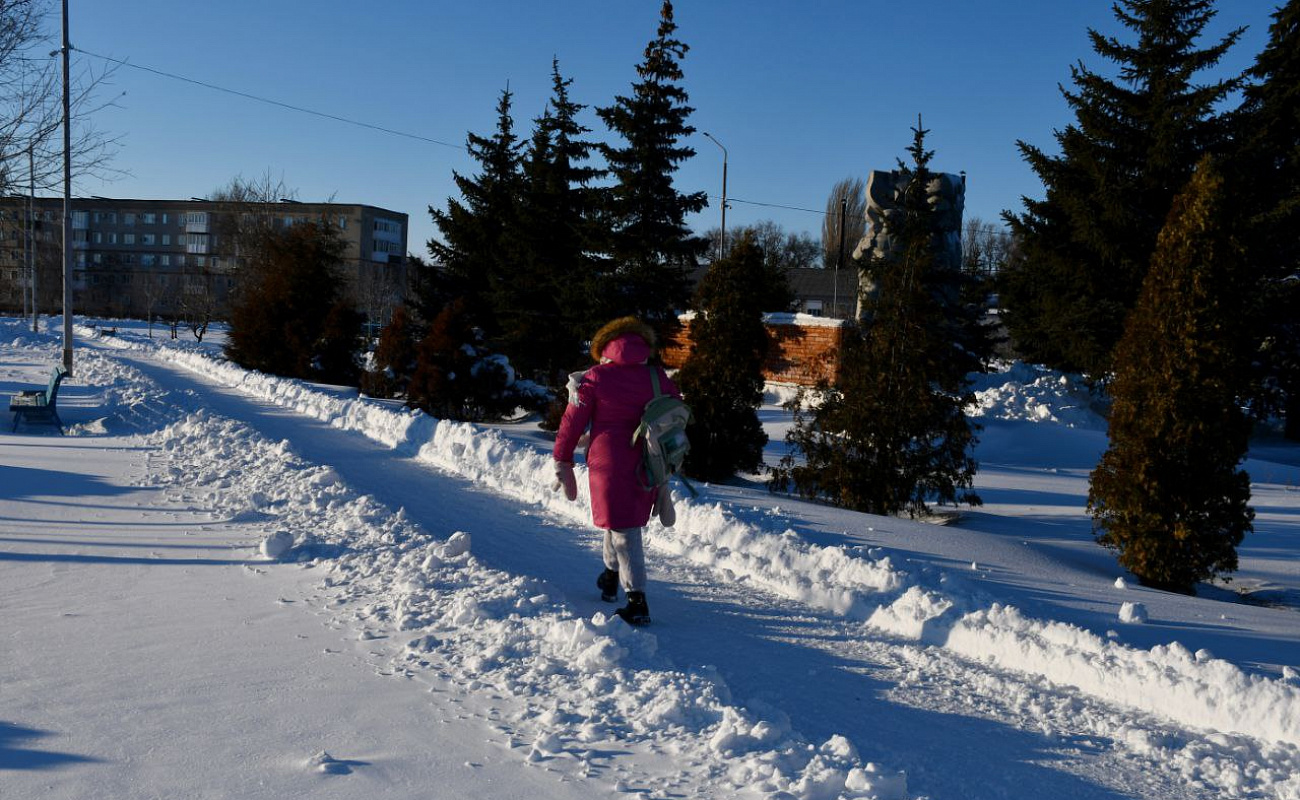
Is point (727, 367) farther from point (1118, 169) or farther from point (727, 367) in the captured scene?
point (1118, 169)

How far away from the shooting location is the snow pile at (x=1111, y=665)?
408 cm

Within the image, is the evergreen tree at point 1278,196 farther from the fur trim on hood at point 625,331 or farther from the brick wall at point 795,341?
the fur trim on hood at point 625,331

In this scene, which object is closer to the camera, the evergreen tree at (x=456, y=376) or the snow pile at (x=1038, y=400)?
the evergreen tree at (x=456, y=376)

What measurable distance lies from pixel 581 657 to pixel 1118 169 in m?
23.9

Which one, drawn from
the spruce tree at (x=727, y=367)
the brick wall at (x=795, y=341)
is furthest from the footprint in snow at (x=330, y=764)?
the brick wall at (x=795, y=341)

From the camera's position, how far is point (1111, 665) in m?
4.58

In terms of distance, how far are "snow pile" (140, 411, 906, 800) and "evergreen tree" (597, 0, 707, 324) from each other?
12456mm

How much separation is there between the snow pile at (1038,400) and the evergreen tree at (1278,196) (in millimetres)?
4053

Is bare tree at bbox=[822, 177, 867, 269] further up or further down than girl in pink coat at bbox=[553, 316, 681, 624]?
further up

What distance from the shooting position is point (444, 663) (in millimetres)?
4590

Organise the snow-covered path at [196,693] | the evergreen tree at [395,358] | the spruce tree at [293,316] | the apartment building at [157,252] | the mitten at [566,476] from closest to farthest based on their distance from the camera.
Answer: the snow-covered path at [196,693] → the mitten at [566,476] → the evergreen tree at [395,358] → the spruce tree at [293,316] → the apartment building at [157,252]

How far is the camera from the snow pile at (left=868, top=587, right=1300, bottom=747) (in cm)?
408

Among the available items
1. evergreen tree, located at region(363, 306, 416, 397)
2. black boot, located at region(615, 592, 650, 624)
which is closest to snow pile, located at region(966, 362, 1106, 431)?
evergreen tree, located at region(363, 306, 416, 397)

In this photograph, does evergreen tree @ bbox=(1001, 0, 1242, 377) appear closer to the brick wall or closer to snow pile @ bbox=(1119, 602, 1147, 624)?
the brick wall
